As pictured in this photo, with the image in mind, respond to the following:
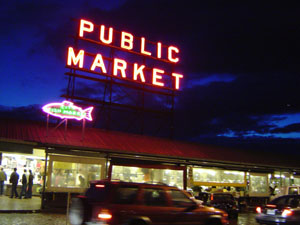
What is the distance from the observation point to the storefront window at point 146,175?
816 inches

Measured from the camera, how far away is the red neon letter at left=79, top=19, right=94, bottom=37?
2711 cm

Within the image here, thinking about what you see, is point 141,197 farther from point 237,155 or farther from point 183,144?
point 237,155

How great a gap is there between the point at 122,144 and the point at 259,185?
38.7 feet

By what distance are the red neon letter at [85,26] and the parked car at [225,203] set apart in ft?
52.8

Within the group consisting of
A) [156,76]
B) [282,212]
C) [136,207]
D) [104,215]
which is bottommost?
[282,212]

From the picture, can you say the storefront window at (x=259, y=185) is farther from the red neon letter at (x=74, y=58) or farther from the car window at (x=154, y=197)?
the car window at (x=154, y=197)

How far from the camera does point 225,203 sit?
18562mm

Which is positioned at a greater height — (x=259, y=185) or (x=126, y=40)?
(x=126, y=40)

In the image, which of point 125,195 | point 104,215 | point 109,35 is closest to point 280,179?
point 109,35

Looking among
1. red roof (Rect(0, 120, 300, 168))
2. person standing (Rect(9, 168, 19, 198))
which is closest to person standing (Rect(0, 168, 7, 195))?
person standing (Rect(9, 168, 19, 198))

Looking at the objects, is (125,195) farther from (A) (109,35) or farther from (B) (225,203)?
(A) (109,35)

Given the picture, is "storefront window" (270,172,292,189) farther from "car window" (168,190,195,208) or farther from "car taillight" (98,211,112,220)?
"car taillight" (98,211,112,220)

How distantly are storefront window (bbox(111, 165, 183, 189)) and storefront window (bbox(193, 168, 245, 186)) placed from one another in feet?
5.37

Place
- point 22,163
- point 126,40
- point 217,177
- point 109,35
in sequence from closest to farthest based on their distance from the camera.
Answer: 1. point 22,163
2. point 217,177
3. point 109,35
4. point 126,40
